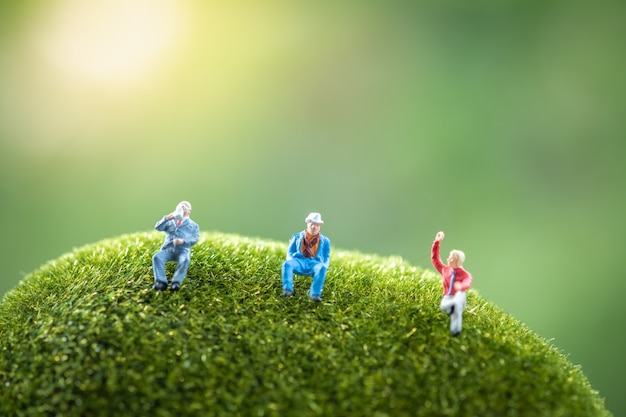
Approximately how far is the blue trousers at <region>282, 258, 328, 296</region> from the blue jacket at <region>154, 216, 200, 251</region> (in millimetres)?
584

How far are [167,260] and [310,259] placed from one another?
85cm

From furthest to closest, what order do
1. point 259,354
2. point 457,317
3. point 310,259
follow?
point 310,259, point 457,317, point 259,354

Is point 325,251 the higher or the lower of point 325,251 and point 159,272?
the higher

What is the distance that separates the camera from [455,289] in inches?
114

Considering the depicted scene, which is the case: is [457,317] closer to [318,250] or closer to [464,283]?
[464,283]

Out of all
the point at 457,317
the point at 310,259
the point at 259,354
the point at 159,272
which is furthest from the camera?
the point at 310,259

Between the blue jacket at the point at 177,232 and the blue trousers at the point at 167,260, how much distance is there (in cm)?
3

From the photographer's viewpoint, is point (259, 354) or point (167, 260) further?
point (167, 260)

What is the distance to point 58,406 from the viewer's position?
8.14 ft

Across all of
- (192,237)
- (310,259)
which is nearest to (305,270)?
(310,259)

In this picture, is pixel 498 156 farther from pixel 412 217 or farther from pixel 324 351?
pixel 324 351

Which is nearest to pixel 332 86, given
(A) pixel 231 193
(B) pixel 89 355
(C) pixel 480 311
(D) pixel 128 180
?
(A) pixel 231 193

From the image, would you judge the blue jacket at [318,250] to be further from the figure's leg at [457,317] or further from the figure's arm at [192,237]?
the figure's leg at [457,317]

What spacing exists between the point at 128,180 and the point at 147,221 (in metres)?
0.65
